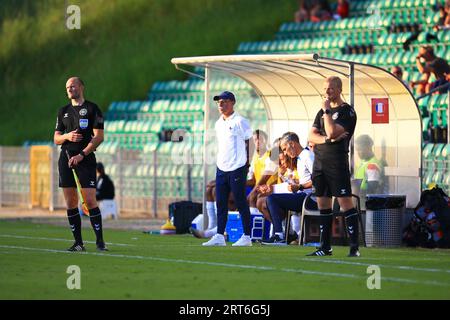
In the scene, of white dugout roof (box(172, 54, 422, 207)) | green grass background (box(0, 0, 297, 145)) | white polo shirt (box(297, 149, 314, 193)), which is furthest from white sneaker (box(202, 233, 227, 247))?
green grass background (box(0, 0, 297, 145))

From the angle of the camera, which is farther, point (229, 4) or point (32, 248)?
point (229, 4)

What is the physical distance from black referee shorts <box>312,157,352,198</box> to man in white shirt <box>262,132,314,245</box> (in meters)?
2.84

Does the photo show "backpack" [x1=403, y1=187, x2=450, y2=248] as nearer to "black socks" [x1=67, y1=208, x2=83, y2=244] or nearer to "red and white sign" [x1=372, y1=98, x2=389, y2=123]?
"red and white sign" [x1=372, y1=98, x2=389, y2=123]

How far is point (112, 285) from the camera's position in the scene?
38.2 ft

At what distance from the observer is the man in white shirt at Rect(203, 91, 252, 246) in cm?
1745

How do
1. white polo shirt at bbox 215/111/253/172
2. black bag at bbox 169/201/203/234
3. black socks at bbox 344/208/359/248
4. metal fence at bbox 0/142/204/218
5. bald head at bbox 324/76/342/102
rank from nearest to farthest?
1. bald head at bbox 324/76/342/102
2. black socks at bbox 344/208/359/248
3. white polo shirt at bbox 215/111/253/172
4. black bag at bbox 169/201/203/234
5. metal fence at bbox 0/142/204/218

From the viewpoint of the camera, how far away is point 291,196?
18062 mm

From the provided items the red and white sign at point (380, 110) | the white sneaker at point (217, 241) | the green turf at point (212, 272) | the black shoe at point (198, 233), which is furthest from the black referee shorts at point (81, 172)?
the red and white sign at point (380, 110)

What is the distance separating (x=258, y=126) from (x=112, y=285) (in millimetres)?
14807

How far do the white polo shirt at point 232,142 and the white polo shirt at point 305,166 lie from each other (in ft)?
3.02

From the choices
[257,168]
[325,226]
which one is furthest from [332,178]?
[257,168]

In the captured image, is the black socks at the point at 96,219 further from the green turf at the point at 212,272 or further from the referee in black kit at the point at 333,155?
the referee in black kit at the point at 333,155

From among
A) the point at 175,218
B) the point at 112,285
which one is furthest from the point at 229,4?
the point at 112,285
